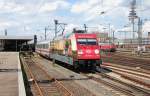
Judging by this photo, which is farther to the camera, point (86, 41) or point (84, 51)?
point (86, 41)

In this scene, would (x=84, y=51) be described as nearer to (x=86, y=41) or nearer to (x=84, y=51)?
(x=84, y=51)

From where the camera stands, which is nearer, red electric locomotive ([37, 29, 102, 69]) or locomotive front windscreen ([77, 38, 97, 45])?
red electric locomotive ([37, 29, 102, 69])

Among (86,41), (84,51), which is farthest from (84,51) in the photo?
(86,41)

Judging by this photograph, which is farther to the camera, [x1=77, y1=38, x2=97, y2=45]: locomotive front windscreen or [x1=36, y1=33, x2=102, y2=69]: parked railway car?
[x1=77, y1=38, x2=97, y2=45]: locomotive front windscreen

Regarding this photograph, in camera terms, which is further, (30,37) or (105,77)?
(30,37)

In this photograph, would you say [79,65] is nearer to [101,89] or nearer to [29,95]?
[101,89]

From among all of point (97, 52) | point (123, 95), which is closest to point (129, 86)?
point (123, 95)

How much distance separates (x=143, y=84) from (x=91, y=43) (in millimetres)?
9303

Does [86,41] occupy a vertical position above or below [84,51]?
above

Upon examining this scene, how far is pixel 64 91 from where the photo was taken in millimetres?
17938

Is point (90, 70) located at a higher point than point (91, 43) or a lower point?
lower

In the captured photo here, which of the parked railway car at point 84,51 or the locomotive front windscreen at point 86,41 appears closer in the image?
the parked railway car at point 84,51

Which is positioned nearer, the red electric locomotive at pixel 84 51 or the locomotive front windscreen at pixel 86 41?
the red electric locomotive at pixel 84 51

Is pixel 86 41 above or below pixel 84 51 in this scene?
above
